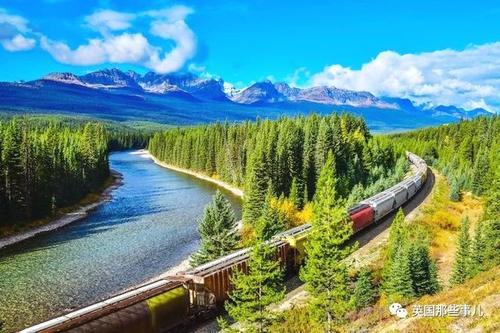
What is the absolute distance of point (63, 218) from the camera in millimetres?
81500

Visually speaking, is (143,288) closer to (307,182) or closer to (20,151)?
(20,151)

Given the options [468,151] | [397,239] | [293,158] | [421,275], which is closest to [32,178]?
[293,158]

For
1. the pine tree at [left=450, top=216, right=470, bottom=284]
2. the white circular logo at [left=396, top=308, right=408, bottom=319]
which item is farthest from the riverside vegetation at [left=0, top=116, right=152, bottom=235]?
the pine tree at [left=450, top=216, right=470, bottom=284]

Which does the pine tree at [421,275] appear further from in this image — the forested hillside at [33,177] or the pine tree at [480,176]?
the pine tree at [480,176]

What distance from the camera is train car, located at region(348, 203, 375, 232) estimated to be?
181 ft

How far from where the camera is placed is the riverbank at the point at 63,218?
67738mm

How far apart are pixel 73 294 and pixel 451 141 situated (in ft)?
571

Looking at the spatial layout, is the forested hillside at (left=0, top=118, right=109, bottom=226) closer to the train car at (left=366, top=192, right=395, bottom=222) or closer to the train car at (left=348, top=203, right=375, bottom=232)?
the train car at (left=348, top=203, right=375, bottom=232)

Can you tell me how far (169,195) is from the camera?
105688 millimetres

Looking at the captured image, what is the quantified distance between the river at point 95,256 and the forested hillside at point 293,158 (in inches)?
409

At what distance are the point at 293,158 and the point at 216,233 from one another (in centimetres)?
4511

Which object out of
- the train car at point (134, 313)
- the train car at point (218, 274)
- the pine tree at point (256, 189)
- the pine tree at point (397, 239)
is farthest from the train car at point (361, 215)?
the train car at point (134, 313)

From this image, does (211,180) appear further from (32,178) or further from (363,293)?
(363,293)

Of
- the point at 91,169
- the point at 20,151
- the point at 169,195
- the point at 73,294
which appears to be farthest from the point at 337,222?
the point at 91,169
